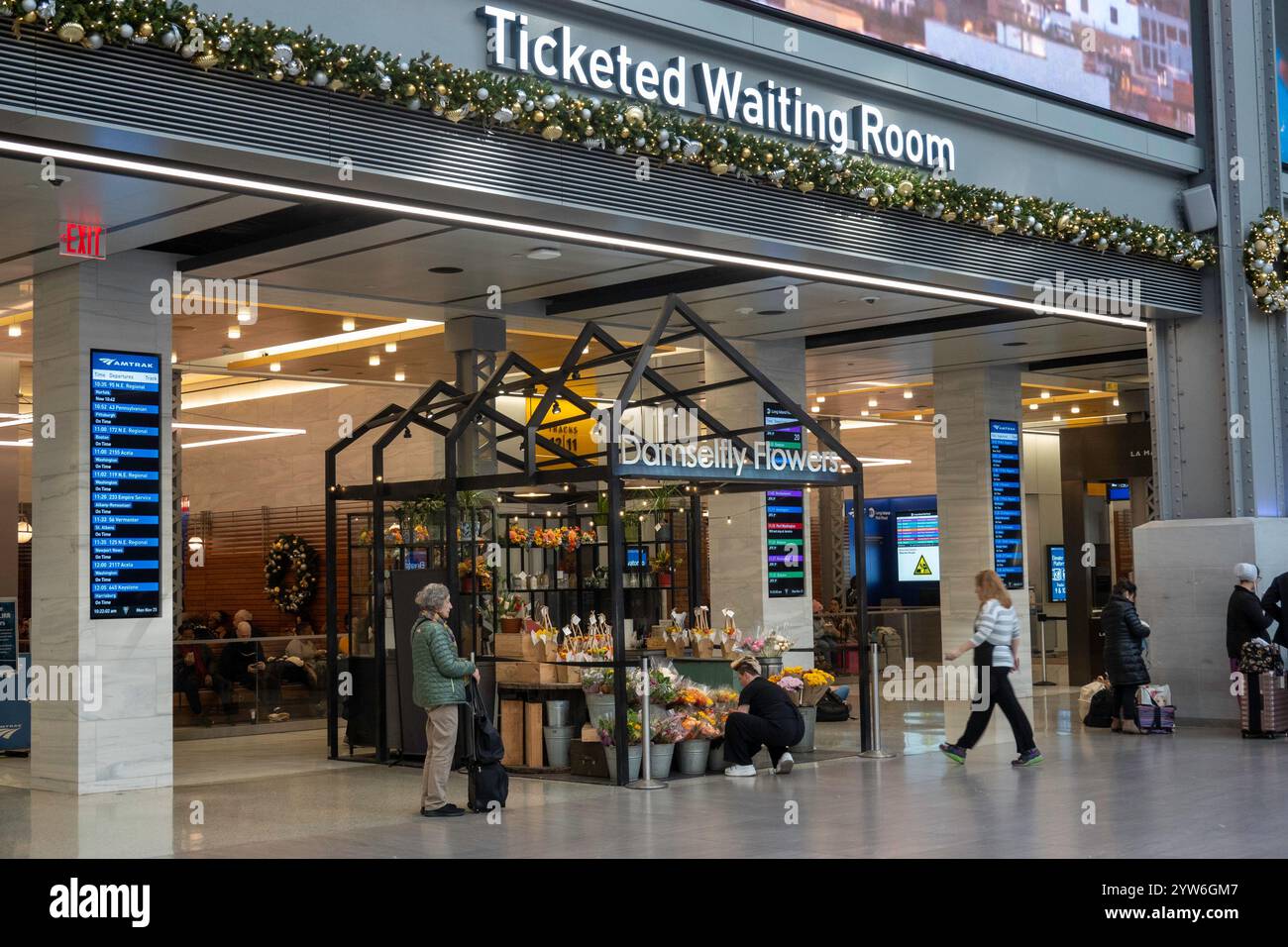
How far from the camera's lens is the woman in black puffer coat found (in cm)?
1344

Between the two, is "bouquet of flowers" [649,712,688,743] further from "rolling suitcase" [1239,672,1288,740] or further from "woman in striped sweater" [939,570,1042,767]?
"rolling suitcase" [1239,672,1288,740]

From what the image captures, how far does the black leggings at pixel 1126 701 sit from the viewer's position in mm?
13758

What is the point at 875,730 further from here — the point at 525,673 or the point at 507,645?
the point at 507,645

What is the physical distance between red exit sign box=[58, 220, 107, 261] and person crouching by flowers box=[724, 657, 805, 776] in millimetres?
5331

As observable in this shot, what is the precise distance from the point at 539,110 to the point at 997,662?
5.37 meters

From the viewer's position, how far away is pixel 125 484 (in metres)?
10.8

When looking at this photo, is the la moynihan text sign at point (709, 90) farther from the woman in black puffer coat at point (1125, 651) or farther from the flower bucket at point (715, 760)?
the flower bucket at point (715, 760)

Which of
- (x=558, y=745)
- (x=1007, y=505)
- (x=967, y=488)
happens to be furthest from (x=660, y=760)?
(x=1007, y=505)

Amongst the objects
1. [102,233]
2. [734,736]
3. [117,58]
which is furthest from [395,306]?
[117,58]

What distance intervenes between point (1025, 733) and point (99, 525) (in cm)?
691

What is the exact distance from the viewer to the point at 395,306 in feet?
43.7

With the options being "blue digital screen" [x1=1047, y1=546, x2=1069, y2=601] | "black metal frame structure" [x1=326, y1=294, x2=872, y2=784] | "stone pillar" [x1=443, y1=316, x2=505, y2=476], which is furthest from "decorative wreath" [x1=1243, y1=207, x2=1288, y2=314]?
"blue digital screen" [x1=1047, y1=546, x2=1069, y2=601]

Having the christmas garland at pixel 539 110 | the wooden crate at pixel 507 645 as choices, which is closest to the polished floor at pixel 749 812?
the wooden crate at pixel 507 645
